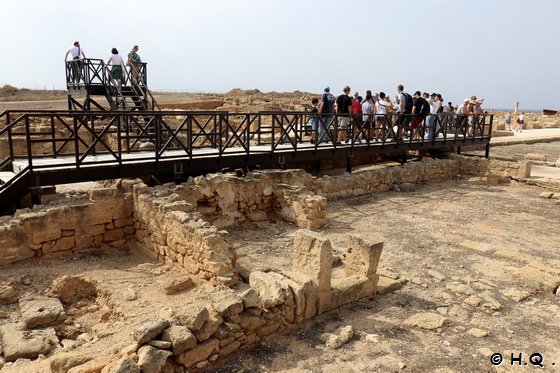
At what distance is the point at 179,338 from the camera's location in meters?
3.99

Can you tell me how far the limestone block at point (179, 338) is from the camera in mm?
3973

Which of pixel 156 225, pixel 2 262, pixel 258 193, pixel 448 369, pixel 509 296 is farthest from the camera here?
pixel 258 193

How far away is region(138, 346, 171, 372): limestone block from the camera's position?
145 inches

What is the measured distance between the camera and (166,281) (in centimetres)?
649

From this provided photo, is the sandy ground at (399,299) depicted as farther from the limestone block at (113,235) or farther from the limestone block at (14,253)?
the limestone block at (113,235)

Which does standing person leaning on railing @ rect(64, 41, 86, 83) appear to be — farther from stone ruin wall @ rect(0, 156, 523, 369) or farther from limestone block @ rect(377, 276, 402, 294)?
limestone block @ rect(377, 276, 402, 294)

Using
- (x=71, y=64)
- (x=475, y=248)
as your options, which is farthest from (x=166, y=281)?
(x=71, y=64)

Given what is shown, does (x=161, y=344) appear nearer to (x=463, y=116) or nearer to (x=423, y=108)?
(x=423, y=108)

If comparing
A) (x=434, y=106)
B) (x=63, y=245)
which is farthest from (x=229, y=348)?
(x=434, y=106)

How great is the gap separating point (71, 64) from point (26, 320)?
11334mm

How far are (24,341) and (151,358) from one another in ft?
6.42

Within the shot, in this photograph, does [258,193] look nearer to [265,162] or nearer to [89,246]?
[265,162]

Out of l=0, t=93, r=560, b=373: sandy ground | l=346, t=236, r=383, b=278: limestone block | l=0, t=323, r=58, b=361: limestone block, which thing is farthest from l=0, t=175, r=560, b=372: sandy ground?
l=346, t=236, r=383, b=278: limestone block

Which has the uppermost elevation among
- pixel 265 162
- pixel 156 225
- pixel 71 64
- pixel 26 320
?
pixel 71 64
